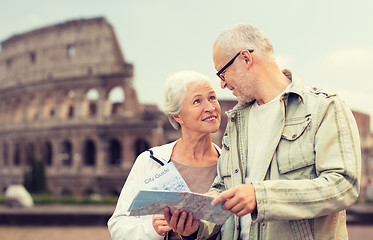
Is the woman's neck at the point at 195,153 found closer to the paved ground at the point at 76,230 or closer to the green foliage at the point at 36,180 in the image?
the paved ground at the point at 76,230

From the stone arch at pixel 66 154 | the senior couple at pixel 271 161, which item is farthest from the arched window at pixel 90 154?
the senior couple at pixel 271 161

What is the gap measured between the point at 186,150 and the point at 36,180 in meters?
20.2

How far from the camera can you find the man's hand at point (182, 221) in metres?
2.36

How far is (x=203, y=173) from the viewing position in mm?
3094

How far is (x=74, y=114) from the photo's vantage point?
27.4m

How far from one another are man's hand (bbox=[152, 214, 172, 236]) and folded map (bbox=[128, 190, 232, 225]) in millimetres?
443

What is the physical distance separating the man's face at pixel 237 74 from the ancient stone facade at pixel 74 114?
2211 centimetres

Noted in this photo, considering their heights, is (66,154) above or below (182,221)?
below

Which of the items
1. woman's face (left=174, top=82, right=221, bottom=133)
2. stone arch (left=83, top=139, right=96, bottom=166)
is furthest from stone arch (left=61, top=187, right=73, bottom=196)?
woman's face (left=174, top=82, right=221, bottom=133)

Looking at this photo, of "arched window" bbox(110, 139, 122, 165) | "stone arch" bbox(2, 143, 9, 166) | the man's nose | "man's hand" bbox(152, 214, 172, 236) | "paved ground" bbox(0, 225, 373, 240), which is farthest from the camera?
"stone arch" bbox(2, 143, 9, 166)

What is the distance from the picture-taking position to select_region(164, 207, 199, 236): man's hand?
2359mm

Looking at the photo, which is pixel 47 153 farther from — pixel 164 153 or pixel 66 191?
pixel 164 153

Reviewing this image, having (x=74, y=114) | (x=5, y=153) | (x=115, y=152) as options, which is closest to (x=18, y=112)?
(x=5, y=153)

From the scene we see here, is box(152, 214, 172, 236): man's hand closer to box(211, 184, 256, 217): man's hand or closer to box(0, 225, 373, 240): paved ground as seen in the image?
box(211, 184, 256, 217): man's hand
